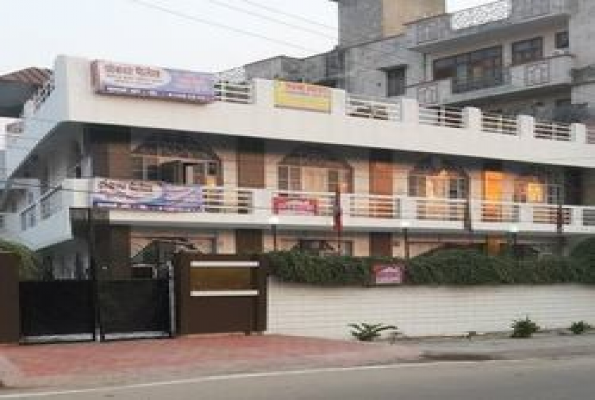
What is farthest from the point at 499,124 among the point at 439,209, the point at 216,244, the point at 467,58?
the point at 216,244

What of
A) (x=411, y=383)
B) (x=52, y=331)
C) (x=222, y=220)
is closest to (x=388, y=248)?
(x=222, y=220)

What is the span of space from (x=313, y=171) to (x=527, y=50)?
16804mm

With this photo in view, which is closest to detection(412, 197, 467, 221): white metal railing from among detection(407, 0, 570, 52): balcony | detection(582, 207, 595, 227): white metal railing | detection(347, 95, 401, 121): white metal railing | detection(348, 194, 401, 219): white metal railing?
detection(348, 194, 401, 219): white metal railing

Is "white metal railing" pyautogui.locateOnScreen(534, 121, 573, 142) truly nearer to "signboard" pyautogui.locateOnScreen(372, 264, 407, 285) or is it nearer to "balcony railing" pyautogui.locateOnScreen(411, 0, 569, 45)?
"balcony railing" pyautogui.locateOnScreen(411, 0, 569, 45)

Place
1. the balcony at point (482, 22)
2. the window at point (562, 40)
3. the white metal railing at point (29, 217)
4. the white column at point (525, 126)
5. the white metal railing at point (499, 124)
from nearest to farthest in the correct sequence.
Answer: the white metal railing at point (29, 217) → the white metal railing at point (499, 124) → the white column at point (525, 126) → the balcony at point (482, 22) → the window at point (562, 40)

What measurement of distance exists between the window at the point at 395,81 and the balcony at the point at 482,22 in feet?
7.93

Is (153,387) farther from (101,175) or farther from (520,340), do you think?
(101,175)

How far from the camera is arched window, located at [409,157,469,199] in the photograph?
40.9 metres

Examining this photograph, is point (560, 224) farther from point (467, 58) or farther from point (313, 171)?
point (467, 58)

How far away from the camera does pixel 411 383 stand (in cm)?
1422

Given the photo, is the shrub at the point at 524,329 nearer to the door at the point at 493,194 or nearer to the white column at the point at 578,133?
the door at the point at 493,194

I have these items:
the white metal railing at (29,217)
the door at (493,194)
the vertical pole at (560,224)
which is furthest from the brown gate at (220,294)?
the vertical pole at (560,224)

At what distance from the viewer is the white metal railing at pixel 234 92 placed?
33.6 meters

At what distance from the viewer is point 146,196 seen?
103 ft
